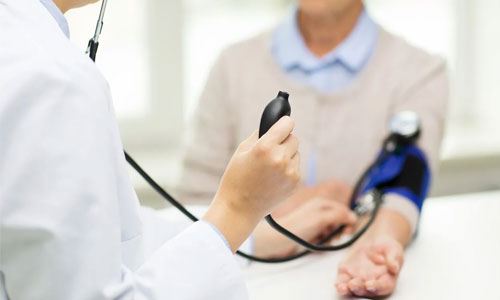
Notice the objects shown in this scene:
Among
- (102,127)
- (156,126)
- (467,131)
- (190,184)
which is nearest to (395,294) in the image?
(102,127)

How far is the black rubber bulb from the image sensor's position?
0.65 meters

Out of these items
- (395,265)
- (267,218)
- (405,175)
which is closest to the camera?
(267,218)

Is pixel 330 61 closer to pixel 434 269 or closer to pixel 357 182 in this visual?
pixel 357 182

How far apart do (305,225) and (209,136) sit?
43 centimetres

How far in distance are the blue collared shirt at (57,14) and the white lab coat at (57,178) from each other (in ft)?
0.18

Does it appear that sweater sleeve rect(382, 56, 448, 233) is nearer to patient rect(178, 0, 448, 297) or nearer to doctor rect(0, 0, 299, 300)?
patient rect(178, 0, 448, 297)

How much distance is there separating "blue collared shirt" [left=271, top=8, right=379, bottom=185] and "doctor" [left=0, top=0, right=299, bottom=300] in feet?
2.28

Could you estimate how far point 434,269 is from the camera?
3.01ft

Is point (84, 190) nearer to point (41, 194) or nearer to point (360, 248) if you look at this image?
point (41, 194)

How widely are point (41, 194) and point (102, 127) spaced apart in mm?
73

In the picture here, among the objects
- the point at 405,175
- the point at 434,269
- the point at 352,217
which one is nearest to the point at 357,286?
the point at 434,269

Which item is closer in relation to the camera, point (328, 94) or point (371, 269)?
point (371, 269)

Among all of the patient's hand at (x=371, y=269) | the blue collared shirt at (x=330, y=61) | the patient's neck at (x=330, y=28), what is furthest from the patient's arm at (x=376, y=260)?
the patient's neck at (x=330, y=28)

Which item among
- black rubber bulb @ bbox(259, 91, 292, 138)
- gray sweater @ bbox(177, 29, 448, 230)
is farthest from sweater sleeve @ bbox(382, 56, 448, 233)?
black rubber bulb @ bbox(259, 91, 292, 138)
